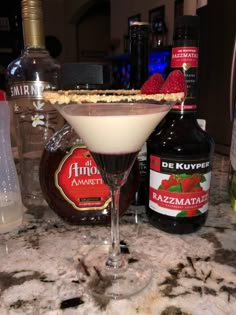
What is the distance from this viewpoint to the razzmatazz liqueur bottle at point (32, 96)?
621 mm

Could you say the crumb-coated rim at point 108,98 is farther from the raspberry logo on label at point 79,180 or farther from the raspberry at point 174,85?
the raspberry logo on label at point 79,180

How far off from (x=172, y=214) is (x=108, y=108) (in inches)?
9.8

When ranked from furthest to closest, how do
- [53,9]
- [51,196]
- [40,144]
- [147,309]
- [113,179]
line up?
1. [53,9]
2. [40,144]
3. [51,196]
4. [113,179]
5. [147,309]

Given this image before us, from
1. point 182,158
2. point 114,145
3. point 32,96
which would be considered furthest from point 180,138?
point 32,96

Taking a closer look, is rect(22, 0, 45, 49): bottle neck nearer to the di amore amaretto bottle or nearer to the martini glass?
the di amore amaretto bottle

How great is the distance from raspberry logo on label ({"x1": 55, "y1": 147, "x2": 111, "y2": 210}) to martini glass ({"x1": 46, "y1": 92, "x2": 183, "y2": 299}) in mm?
114

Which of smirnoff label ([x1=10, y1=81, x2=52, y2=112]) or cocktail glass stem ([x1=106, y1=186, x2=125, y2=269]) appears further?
smirnoff label ([x1=10, y1=81, x2=52, y2=112])

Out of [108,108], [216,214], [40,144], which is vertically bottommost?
[216,214]

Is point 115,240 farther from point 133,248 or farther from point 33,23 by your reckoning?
point 33,23

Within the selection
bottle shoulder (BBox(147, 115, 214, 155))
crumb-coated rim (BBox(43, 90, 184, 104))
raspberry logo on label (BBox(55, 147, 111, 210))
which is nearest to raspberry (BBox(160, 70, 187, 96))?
crumb-coated rim (BBox(43, 90, 184, 104))

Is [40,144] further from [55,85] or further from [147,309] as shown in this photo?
[147,309]

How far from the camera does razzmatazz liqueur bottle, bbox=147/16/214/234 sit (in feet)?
1.73

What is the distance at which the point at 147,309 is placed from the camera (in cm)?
38

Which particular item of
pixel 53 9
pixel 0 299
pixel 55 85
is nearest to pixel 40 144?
pixel 55 85
